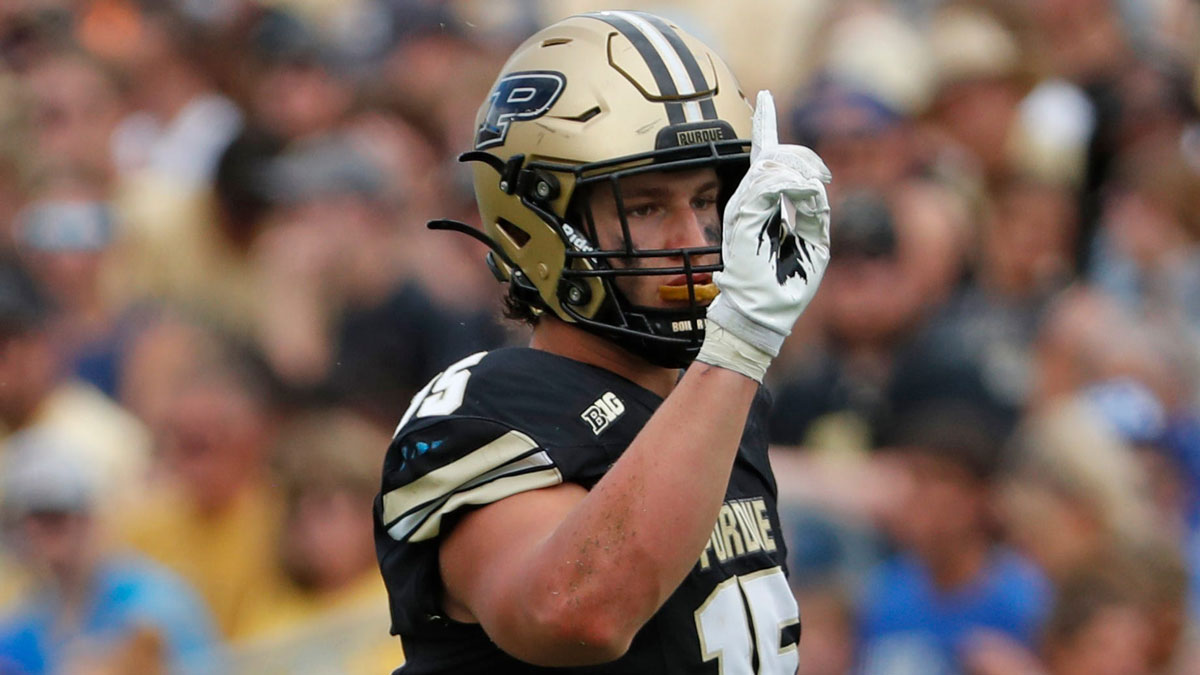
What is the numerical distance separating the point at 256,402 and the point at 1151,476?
2713 mm

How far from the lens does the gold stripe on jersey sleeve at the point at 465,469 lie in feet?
8.00

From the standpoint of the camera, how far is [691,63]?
2762 mm

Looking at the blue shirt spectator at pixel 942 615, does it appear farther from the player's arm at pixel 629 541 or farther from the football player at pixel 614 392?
the player's arm at pixel 629 541

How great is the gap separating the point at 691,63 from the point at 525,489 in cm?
75

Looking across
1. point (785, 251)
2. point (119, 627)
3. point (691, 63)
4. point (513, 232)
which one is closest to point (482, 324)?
point (119, 627)

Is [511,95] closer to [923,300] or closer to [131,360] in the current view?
[923,300]

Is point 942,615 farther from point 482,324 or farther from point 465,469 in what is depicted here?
point 465,469

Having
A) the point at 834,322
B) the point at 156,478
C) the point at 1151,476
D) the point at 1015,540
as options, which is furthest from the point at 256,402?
the point at 1151,476

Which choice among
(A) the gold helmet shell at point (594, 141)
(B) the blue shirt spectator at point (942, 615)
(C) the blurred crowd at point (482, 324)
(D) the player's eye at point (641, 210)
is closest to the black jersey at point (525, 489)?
(A) the gold helmet shell at point (594, 141)

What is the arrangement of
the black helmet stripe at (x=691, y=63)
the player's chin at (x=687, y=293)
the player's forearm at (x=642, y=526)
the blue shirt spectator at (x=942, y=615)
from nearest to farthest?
1. the player's forearm at (x=642, y=526)
2. the player's chin at (x=687, y=293)
3. the black helmet stripe at (x=691, y=63)
4. the blue shirt spectator at (x=942, y=615)

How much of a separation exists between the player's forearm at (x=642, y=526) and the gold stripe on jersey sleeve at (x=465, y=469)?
20 cm

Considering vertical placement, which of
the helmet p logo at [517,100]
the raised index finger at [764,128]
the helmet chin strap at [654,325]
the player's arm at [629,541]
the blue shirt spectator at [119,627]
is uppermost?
the helmet p logo at [517,100]

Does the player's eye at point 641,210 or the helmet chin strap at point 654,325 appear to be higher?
the player's eye at point 641,210

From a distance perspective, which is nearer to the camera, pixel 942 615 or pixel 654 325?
pixel 654 325
